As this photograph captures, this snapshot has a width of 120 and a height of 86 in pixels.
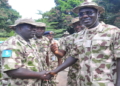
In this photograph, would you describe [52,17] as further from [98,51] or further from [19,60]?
[98,51]

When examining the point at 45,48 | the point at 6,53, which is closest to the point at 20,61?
the point at 6,53

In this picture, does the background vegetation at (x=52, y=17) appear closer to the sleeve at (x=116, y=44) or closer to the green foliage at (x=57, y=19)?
the green foliage at (x=57, y=19)

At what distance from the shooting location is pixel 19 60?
235 centimetres

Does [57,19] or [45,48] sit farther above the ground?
[57,19]

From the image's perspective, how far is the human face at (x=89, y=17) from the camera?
7.95 feet

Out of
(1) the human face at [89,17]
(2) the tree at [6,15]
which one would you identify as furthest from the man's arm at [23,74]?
(2) the tree at [6,15]

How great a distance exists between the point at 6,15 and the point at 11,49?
61.6 feet

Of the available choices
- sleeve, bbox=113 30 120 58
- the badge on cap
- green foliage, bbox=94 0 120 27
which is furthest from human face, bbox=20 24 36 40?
green foliage, bbox=94 0 120 27

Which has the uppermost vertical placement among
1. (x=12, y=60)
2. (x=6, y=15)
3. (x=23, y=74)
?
(x=6, y=15)

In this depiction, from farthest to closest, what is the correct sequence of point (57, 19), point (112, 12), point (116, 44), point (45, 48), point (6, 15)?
point (57, 19) → point (6, 15) → point (112, 12) → point (45, 48) → point (116, 44)

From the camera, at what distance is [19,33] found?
2.75 m

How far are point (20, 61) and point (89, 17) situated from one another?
129 cm

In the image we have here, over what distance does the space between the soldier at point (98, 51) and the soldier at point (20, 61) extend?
81 centimetres

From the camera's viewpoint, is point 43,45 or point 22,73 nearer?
point 22,73
